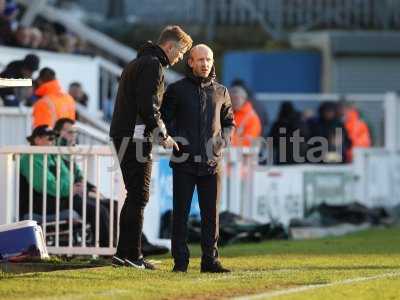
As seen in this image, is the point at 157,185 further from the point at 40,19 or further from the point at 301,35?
the point at 301,35

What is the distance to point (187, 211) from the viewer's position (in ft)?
40.5

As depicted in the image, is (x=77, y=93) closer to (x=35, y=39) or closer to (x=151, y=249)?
(x=35, y=39)

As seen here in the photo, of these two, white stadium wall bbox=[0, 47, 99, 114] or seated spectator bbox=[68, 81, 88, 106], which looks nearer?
seated spectator bbox=[68, 81, 88, 106]

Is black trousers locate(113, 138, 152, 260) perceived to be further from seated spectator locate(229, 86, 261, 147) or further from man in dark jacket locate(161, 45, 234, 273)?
seated spectator locate(229, 86, 261, 147)

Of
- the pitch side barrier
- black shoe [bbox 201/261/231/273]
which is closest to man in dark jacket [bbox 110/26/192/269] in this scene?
black shoe [bbox 201/261/231/273]

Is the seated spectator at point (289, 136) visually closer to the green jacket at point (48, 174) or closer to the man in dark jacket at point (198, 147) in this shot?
the green jacket at point (48, 174)

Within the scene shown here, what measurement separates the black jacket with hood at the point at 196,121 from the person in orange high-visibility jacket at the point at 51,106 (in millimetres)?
4196

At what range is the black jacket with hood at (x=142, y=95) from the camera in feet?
39.4

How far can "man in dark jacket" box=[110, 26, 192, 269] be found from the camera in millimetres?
12062

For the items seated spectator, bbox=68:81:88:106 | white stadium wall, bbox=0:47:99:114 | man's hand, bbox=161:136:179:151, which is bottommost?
man's hand, bbox=161:136:179:151

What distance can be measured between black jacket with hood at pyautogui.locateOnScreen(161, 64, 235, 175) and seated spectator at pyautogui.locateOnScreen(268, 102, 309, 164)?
7.82m

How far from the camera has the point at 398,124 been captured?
22.3m

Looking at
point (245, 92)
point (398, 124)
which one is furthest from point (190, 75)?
point (398, 124)

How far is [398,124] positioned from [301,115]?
5.37 ft
